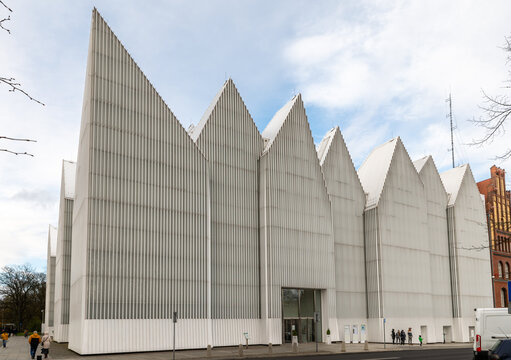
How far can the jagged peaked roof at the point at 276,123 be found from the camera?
44.6 meters

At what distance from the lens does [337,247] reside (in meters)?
49.6

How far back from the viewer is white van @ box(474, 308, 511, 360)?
21.2 meters

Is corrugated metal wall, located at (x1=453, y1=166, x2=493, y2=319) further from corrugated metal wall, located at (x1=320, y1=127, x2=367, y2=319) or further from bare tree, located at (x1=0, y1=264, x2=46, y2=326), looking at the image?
bare tree, located at (x1=0, y1=264, x2=46, y2=326)

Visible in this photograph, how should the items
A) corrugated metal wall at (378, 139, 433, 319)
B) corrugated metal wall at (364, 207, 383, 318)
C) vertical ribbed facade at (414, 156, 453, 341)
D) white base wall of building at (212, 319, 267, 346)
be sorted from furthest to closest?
vertical ribbed facade at (414, 156, 453, 341) → corrugated metal wall at (378, 139, 433, 319) → corrugated metal wall at (364, 207, 383, 318) → white base wall of building at (212, 319, 267, 346)

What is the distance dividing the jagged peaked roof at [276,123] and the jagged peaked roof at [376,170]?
13.2 metres

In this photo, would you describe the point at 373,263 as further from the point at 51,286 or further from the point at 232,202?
the point at 51,286

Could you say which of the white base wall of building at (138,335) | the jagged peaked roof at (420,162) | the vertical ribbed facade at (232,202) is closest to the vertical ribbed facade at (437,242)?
the jagged peaked roof at (420,162)

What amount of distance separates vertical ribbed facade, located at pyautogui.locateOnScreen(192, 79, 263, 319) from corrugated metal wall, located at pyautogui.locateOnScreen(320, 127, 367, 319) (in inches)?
402

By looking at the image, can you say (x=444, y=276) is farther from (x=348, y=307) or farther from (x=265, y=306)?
(x=265, y=306)

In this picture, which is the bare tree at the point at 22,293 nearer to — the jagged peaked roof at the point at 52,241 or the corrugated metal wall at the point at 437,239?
the jagged peaked roof at the point at 52,241

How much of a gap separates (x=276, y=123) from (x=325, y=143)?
833cm

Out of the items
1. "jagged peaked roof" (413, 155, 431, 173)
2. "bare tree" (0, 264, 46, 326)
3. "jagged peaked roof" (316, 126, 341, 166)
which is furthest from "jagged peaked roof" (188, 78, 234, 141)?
"bare tree" (0, 264, 46, 326)

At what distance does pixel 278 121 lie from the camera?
154 ft

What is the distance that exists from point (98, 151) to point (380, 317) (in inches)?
1203
